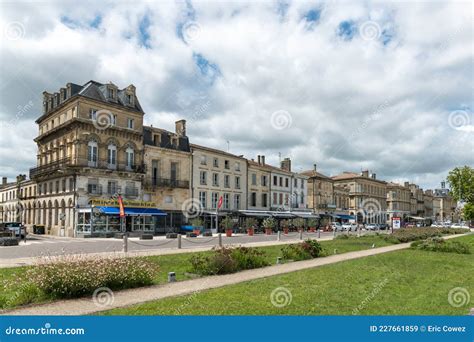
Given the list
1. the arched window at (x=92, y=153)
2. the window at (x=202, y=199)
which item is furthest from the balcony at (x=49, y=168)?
the window at (x=202, y=199)

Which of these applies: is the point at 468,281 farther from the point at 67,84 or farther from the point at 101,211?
the point at 67,84

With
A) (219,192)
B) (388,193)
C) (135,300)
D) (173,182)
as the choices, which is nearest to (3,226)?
(173,182)

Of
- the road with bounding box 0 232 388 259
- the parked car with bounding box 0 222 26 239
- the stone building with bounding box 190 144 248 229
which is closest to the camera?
the road with bounding box 0 232 388 259

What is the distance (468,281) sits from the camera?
10508 millimetres

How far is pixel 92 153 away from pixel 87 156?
546 mm

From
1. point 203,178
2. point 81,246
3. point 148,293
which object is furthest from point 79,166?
point 148,293

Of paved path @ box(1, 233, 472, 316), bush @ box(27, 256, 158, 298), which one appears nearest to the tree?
paved path @ box(1, 233, 472, 316)

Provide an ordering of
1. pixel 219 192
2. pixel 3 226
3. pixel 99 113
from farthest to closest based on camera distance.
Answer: pixel 219 192 < pixel 99 113 < pixel 3 226

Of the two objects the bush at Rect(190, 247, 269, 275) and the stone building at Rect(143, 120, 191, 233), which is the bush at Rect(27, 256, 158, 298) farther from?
the stone building at Rect(143, 120, 191, 233)

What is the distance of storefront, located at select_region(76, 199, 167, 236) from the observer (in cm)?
3028

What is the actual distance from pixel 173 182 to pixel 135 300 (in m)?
29.8

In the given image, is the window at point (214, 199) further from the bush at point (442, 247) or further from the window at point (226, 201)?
the bush at point (442, 247)

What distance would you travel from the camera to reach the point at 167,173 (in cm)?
3691

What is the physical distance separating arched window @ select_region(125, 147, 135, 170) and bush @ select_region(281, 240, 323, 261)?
21.7m
